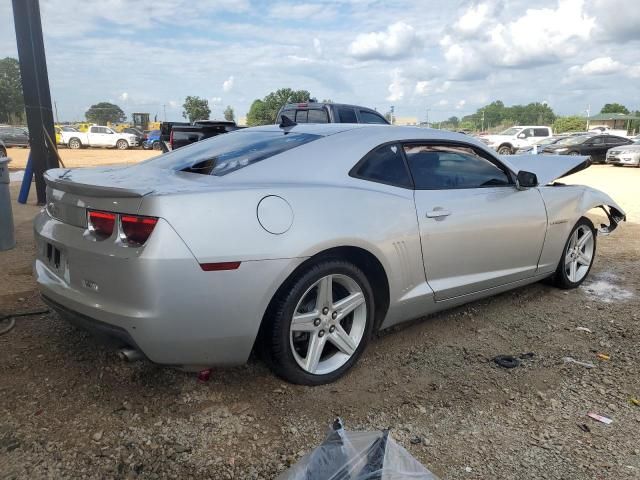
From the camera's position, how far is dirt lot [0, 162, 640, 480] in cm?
233

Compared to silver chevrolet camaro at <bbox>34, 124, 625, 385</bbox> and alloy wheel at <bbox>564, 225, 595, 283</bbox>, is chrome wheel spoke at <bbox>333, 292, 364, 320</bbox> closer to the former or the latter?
silver chevrolet camaro at <bbox>34, 124, 625, 385</bbox>

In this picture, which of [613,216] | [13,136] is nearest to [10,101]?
[13,136]

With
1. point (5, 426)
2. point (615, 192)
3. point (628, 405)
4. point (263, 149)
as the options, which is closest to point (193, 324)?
point (5, 426)

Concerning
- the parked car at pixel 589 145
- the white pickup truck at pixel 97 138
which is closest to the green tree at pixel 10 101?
the white pickup truck at pixel 97 138

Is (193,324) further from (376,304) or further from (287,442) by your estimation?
(376,304)

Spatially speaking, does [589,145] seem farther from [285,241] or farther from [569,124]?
[569,124]

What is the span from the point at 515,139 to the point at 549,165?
2193 cm

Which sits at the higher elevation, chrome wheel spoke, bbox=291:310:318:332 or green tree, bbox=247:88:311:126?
green tree, bbox=247:88:311:126

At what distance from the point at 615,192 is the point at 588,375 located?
1099cm

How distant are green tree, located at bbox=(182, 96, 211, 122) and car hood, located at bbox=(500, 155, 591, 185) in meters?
67.2

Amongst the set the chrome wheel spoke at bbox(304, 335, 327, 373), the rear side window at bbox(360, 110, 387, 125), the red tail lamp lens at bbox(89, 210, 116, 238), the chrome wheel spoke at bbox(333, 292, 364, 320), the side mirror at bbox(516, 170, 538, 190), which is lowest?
the chrome wheel spoke at bbox(304, 335, 327, 373)

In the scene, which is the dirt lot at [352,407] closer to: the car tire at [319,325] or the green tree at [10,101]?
the car tire at [319,325]

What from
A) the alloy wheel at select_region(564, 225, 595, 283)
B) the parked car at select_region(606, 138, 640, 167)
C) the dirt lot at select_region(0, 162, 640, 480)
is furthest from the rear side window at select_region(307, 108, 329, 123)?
the parked car at select_region(606, 138, 640, 167)

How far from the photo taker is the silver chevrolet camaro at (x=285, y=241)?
2.38m
